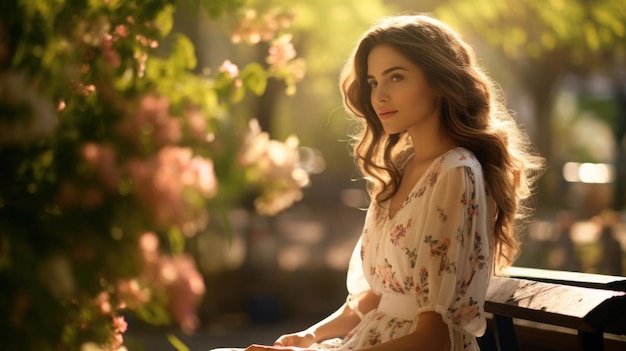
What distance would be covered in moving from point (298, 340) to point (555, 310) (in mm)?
900

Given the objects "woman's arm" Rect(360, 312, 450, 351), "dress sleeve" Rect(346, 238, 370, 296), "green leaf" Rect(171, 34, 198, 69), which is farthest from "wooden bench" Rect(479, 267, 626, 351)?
"green leaf" Rect(171, 34, 198, 69)

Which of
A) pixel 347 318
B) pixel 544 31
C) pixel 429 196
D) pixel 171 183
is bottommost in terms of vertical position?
pixel 544 31

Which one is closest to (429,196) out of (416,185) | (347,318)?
(416,185)

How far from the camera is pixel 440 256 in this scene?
259cm

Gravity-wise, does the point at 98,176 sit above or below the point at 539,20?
A: above

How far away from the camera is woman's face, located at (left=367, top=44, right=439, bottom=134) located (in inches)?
111

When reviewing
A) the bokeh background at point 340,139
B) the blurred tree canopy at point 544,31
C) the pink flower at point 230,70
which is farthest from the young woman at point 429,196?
the blurred tree canopy at point 544,31

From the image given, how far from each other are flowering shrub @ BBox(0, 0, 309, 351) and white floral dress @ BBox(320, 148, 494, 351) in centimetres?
93

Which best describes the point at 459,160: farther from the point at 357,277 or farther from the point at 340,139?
the point at 340,139

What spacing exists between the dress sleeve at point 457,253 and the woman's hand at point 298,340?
1.75 ft

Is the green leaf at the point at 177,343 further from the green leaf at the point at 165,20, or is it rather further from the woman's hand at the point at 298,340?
the woman's hand at the point at 298,340

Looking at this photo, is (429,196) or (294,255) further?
(294,255)

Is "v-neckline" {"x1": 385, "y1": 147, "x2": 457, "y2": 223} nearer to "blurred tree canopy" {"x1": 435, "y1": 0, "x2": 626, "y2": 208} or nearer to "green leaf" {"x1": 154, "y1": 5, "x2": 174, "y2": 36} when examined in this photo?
"green leaf" {"x1": 154, "y1": 5, "x2": 174, "y2": 36}

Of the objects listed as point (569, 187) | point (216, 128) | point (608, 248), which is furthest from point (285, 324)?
point (569, 187)
